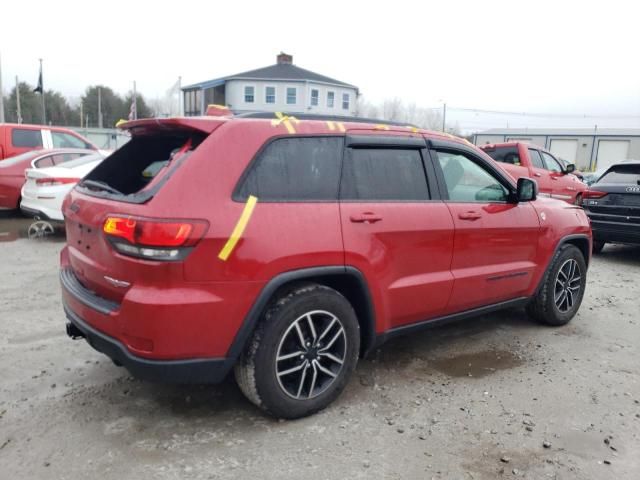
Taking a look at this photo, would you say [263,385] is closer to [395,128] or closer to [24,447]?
[24,447]

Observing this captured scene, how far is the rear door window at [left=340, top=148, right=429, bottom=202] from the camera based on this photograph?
3316mm

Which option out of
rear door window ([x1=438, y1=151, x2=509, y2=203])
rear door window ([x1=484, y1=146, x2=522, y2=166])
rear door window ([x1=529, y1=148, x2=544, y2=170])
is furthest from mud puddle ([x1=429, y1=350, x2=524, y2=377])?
rear door window ([x1=529, y1=148, x2=544, y2=170])

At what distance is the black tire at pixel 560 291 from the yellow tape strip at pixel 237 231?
3163 millimetres

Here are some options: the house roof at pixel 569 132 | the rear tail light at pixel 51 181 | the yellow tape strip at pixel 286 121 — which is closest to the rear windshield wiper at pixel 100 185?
the yellow tape strip at pixel 286 121

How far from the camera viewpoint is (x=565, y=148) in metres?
51.0

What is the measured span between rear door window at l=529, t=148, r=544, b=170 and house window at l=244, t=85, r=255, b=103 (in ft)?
110

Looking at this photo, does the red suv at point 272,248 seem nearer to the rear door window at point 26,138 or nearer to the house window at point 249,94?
the rear door window at point 26,138

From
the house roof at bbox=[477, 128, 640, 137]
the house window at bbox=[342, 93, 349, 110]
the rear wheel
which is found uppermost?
the house window at bbox=[342, 93, 349, 110]

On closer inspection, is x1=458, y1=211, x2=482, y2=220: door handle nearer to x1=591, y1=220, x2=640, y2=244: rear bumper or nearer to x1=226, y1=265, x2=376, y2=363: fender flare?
x1=226, y1=265, x2=376, y2=363: fender flare

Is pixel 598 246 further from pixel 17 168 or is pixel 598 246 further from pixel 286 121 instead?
pixel 17 168

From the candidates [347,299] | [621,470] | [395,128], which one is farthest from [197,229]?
[621,470]

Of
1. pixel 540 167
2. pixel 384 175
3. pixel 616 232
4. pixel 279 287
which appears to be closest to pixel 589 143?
pixel 540 167

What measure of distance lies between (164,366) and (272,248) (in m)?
0.83

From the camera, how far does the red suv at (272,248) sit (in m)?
2.65
